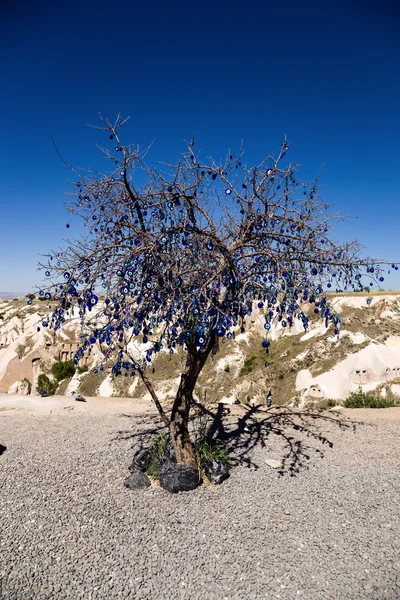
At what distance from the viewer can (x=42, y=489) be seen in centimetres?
873

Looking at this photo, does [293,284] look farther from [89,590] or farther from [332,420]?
[332,420]

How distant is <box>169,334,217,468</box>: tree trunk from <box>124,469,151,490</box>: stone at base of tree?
3.06 feet

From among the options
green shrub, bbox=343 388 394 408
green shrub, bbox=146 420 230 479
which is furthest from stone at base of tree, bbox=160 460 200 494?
green shrub, bbox=343 388 394 408

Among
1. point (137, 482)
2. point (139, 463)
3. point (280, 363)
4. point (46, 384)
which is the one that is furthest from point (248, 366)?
point (137, 482)

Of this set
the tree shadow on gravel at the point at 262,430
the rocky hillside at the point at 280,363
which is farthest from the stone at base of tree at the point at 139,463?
the rocky hillside at the point at 280,363

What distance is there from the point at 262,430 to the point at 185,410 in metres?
4.55

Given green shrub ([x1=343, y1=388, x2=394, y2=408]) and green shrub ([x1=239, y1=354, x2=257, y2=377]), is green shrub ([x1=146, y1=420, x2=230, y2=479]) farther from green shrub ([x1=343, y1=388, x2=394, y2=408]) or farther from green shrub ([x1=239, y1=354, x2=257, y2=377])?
green shrub ([x1=239, y1=354, x2=257, y2=377])

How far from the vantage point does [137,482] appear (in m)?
8.88

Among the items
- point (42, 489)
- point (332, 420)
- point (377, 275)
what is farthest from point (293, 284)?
point (332, 420)

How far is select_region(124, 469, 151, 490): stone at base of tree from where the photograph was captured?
883 cm

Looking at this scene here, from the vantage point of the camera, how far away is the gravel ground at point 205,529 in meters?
5.78

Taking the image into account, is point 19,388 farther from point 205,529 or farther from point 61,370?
point 205,529

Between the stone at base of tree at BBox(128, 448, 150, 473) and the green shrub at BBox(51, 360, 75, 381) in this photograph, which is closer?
the stone at base of tree at BBox(128, 448, 150, 473)

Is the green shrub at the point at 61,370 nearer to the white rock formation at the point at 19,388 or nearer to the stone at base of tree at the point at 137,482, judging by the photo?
the white rock formation at the point at 19,388
